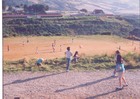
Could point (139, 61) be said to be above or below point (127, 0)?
below

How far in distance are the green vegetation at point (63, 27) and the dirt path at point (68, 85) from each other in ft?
103

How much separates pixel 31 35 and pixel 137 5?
13995cm

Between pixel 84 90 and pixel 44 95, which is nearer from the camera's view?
pixel 44 95

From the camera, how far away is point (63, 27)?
168 ft

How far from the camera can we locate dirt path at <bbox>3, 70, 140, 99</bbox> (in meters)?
9.62

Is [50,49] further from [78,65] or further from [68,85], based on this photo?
[68,85]

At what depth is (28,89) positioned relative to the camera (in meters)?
10.1

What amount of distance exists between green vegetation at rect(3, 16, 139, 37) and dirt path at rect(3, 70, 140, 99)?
103 ft

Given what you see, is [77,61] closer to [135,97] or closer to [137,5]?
[135,97]

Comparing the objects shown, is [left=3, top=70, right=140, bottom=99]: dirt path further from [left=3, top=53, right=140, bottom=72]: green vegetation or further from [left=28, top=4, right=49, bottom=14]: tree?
[left=28, top=4, right=49, bottom=14]: tree

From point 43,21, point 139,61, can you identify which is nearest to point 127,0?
point 43,21

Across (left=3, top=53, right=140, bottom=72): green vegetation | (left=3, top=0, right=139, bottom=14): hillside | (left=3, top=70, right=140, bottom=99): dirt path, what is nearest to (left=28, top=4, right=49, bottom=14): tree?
(left=3, top=0, right=139, bottom=14): hillside

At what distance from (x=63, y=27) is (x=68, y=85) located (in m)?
40.9

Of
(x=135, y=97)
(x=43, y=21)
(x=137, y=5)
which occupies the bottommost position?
(x=135, y=97)
